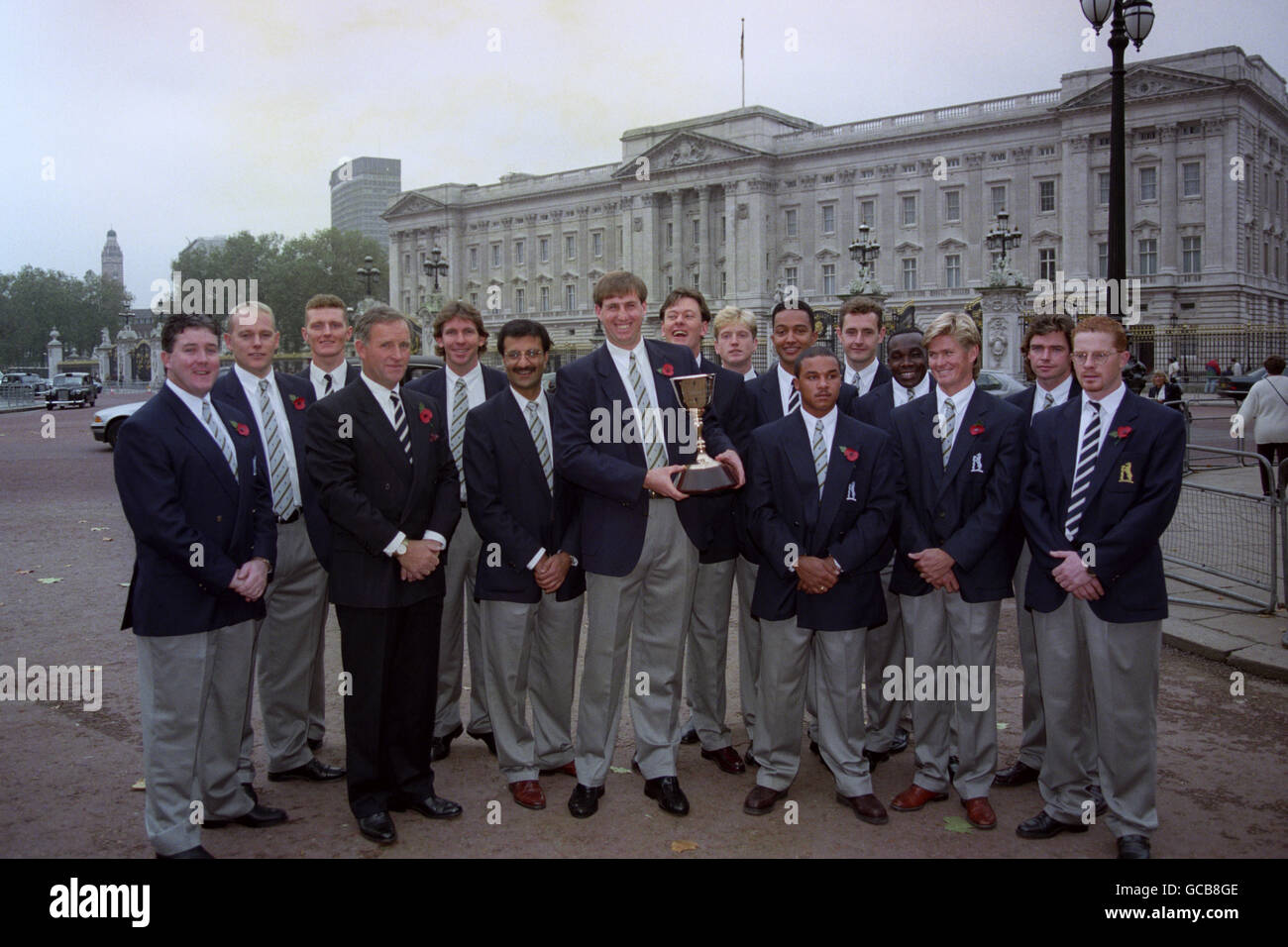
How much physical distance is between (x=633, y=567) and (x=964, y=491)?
170 centimetres

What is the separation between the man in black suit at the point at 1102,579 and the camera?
454 cm

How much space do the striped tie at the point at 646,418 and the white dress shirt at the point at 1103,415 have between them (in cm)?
200

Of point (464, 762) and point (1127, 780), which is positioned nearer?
point (1127, 780)

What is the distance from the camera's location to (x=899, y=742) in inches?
231

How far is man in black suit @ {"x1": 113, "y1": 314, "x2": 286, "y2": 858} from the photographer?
14.3 feet

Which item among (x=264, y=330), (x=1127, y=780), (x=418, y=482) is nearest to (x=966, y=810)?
(x=1127, y=780)

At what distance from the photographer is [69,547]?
38.5 ft

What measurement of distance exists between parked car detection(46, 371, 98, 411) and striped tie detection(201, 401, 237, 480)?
153ft

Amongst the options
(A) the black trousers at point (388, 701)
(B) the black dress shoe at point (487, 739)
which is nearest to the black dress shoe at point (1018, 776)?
(B) the black dress shoe at point (487, 739)

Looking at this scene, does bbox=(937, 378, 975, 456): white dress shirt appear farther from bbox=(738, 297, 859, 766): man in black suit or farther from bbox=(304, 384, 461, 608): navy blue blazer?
bbox=(304, 384, 461, 608): navy blue blazer

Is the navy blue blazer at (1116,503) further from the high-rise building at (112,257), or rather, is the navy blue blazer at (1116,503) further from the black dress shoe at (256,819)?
the high-rise building at (112,257)

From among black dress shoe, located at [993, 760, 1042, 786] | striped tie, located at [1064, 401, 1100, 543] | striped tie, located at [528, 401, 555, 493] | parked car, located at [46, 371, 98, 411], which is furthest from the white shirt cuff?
parked car, located at [46, 371, 98, 411]
